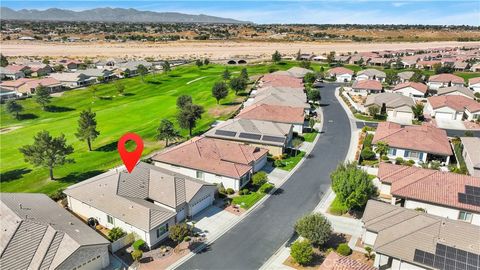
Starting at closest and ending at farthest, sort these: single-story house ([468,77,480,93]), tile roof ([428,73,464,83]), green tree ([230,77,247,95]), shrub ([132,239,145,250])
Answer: shrub ([132,239,145,250]) < green tree ([230,77,247,95]) < single-story house ([468,77,480,93]) < tile roof ([428,73,464,83])

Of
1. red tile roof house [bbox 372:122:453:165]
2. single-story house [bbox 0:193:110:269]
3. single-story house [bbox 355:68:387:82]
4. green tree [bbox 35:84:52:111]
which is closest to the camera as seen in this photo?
single-story house [bbox 0:193:110:269]

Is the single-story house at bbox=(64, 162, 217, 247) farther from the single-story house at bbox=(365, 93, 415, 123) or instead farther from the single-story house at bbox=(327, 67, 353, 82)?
the single-story house at bbox=(327, 67, 353, 82)

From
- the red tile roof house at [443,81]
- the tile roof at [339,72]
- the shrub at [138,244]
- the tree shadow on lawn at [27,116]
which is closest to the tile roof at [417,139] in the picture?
the shrub at [138,244]

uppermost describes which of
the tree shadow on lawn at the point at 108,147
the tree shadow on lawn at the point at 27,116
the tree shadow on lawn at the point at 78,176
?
the tree shadow on lawn at the point at 27,116

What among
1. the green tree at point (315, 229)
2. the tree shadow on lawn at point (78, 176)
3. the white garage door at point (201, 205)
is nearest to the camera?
the green tree at point (315, 229)

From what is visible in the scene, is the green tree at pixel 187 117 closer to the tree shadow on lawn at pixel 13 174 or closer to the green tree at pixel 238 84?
the tree shadow on lawn at pixel 13 174

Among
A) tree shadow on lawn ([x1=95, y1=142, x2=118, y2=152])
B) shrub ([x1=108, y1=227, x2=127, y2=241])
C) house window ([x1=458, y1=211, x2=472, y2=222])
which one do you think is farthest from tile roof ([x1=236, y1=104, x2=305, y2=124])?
shrub ([x1=108, y1=227, x2=127, y2=241])

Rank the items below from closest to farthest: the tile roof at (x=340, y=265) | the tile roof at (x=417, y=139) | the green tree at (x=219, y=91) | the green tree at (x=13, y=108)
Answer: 1. the tile roof at (x=340, y=265)
2. the tile roof at (x=417, y=139)
3. the green tree at (x=13, y=108)
4. the green tree at (x=219, y=91)

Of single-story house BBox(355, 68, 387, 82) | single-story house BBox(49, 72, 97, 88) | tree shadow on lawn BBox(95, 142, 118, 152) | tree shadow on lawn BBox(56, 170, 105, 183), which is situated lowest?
tree shadow on lawn BBox(56, 170, 105, 183)
